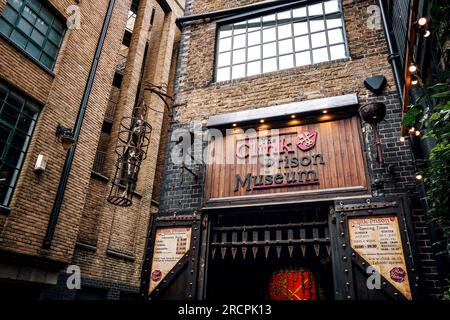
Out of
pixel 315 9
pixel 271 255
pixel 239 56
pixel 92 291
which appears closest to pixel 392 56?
pixel 315 9

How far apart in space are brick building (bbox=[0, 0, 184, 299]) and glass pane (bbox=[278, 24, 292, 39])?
323 cm

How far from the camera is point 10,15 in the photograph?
8.46 m

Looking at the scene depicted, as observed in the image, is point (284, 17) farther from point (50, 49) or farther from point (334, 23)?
point (50, 49)

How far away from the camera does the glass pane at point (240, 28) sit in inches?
319

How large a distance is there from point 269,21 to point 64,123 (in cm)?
671

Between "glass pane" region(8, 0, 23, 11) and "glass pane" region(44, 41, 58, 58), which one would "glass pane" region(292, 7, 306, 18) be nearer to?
"glass pane" region(44, 41, 58, 58)

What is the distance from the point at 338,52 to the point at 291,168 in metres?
2.86

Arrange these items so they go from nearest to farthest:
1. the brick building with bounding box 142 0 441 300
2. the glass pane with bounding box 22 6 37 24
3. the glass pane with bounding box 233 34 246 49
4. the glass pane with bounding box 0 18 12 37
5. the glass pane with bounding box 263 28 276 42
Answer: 1. the brick building with bounding box 142 0 441 300
2. the glass pane with bounding box 263 28 276 42
3. the glass pane with bounding box 233 34 246 49
4. the glass pane with bounding box 0 18 12 37
5. the glass pane with bounding box 22 6 37 24

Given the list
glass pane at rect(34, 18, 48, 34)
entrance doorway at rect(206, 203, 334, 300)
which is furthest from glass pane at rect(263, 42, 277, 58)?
glass pane at rect(34, 18, 48, 34)

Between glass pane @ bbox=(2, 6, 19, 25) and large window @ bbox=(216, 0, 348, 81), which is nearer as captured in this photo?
large window @ bbox=(216, 0, 348, 81)

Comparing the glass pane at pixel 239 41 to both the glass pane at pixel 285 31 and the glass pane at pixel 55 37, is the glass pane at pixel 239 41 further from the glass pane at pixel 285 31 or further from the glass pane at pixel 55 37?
the glass pane at pixel 55 37

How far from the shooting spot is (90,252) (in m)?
10.9

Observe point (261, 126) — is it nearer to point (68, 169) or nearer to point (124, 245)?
point (68, 169)

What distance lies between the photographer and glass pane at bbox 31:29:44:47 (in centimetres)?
915
